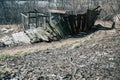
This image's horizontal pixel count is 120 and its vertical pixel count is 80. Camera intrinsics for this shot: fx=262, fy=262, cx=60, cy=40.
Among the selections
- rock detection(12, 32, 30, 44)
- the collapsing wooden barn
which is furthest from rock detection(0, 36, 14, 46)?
the collapsing wooden barn

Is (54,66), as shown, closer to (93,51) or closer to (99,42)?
(93,51)

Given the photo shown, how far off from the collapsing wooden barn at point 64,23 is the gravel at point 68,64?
3.54m

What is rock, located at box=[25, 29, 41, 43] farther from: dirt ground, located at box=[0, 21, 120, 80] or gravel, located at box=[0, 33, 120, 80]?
gravel, located at box=[0, 33, 120, 80]

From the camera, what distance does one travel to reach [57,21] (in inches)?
602

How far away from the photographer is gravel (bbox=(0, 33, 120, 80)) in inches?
303

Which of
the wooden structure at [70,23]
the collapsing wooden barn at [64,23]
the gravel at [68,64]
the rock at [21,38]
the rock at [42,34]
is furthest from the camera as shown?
the wooden structure at [70,23]

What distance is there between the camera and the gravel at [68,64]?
7.69m

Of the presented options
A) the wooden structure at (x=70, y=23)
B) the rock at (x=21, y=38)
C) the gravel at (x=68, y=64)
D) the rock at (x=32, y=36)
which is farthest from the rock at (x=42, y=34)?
the gravel at (x=68, y=64)

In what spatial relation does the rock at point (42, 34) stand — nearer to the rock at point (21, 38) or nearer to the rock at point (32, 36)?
the rock at point (32, 36)

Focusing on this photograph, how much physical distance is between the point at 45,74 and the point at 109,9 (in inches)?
560

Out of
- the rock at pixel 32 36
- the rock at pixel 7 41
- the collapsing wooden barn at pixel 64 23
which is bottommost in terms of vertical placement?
the rock at pixel 7 41

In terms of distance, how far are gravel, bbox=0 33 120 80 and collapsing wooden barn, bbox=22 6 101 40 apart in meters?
3.54

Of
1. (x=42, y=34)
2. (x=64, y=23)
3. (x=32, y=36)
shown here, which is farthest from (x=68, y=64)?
(x=64, y=23)

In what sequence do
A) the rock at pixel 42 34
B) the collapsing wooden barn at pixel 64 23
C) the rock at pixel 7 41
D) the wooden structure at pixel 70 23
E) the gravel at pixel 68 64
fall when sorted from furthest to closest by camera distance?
the wooden structure at pixel 70 23 → the collapsing wooden barn at pixel 64 23 → the rock at pixel 42 34 → the rock at pixel 7 41 → the gravel at pixel 68 64
